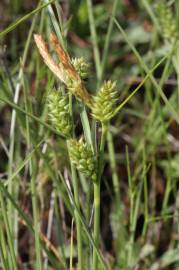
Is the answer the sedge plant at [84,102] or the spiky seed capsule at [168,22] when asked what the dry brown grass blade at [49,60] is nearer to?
the sedge plant at [84,102]

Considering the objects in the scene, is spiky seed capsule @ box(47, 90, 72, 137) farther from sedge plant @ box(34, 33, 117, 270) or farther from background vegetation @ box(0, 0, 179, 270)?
background vegetation @ box(0, 0, 179, 270)

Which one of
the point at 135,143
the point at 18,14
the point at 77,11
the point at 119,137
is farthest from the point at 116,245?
the point at 18,14

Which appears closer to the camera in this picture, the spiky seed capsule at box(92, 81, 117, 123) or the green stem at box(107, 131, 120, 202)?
the spiky seed capsule at box(92, 81, 117, 123)

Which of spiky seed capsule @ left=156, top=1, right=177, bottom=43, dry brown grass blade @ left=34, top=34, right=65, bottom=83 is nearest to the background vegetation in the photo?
spiky seed capsule @ left=156, top=1, right=177, bottom=43

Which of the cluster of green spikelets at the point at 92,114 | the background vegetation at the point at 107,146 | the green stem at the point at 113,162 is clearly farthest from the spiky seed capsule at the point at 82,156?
the green stem at the point at 113,162

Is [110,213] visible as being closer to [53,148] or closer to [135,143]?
[135,143]
